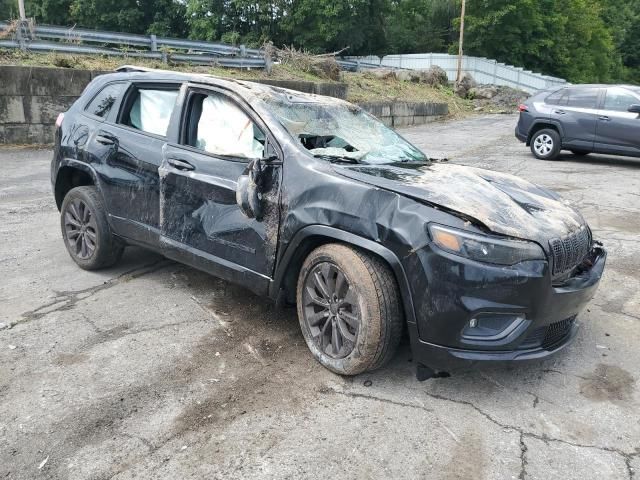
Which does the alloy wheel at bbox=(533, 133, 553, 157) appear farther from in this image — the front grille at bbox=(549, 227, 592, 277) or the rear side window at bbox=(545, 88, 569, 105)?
the front grille at bbox=(549, 227, 592, 277)

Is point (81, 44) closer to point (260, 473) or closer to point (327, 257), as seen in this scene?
point (327, 257)

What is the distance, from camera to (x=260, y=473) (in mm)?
2508

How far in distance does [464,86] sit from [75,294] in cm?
2982

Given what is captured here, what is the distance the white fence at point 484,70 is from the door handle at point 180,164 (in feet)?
120

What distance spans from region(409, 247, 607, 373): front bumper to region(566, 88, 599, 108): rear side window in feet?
Result: 31.6

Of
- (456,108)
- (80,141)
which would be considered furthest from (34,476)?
(456,108)

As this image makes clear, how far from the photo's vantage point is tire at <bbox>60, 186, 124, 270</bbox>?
4672mm

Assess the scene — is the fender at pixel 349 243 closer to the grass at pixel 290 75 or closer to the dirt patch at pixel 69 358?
the dirt patch at pixel 69 358

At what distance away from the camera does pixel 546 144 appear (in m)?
12.3

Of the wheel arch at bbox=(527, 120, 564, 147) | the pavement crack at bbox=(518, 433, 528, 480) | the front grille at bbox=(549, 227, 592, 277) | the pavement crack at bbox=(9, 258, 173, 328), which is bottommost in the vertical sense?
the pavement crack at bbox=(9, 258, 173, 328)

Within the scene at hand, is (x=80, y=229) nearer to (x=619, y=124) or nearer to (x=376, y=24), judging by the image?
(x=619, y=124)

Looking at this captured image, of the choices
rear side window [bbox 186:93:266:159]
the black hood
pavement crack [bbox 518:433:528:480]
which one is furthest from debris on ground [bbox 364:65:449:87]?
pavement crack [bbox 518:433:528:480]

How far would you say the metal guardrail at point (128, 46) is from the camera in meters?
12.6

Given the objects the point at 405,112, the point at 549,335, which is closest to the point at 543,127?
the point at 405,112
